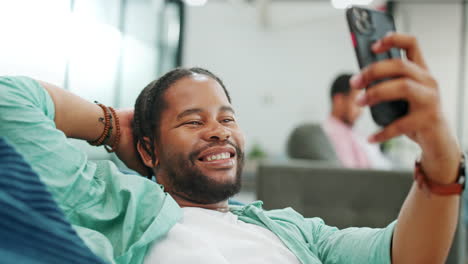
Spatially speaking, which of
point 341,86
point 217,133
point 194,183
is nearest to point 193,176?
point 194,183

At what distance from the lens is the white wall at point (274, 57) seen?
20.0 feet

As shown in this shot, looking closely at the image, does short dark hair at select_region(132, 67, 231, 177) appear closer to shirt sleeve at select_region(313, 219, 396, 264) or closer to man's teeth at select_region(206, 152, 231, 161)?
man's teeth at select_region(206, 152, 231, 161)

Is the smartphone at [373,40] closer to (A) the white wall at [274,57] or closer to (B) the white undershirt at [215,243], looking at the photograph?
(B) the white undershirt at [215,243]

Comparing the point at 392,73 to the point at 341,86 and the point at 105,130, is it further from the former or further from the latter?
the point at 341,86

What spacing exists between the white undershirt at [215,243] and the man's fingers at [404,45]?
0.53 metres

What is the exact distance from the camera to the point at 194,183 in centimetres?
111

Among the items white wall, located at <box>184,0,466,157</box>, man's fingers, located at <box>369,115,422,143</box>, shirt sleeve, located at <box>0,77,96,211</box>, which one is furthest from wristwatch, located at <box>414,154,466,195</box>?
white wall, located at <box>184,0,466,157</box>

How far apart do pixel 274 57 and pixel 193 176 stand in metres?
5.19

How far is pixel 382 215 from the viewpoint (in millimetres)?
1991

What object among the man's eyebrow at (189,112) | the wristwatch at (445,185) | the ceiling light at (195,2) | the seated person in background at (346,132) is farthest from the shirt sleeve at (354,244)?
the ceiling light at (195,2)

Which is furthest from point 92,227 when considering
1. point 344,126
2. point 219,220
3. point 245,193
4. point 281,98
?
point 281,98

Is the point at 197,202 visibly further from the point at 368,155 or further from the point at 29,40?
the point at 368,155

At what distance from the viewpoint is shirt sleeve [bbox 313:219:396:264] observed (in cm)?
84

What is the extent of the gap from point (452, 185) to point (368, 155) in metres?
2.16
